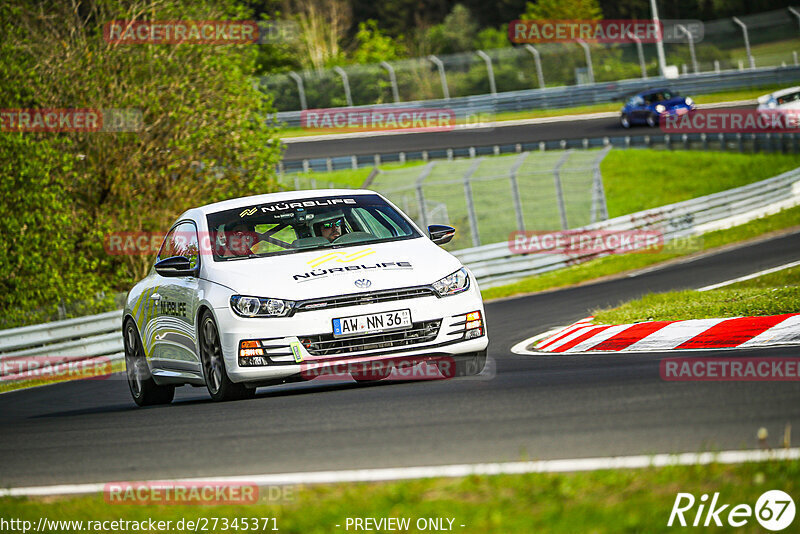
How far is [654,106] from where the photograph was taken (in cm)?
4344

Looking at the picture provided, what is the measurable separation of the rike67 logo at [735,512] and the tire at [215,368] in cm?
493

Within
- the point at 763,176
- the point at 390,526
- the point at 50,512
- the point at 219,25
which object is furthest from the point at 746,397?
the point at 763,176

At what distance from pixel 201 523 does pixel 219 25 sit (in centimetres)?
2284

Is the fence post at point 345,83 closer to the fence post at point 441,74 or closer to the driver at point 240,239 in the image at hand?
the fence post at point 441,74

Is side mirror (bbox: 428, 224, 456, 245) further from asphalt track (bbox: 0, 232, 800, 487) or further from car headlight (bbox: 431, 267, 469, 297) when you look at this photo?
asphalt track (bbox: 0, 232, 800, 487)

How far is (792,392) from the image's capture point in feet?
20.8

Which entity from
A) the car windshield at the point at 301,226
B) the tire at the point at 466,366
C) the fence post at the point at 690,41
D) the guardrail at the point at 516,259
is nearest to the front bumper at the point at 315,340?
the tire at the point at 466,366

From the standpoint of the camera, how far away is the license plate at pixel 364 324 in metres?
8.35

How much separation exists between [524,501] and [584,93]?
47044mm

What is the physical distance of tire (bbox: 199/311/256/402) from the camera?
8.70 m

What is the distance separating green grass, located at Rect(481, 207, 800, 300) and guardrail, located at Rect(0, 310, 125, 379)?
23.5 ft

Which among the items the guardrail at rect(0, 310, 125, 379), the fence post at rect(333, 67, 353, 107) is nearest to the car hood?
the guardrail at rect(0, 310, 125, 379)

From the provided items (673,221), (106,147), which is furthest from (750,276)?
(106,147)

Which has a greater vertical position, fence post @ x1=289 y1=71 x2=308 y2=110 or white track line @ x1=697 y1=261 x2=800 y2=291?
fence post @ x1=289 y1=71 x2=308 y2=110
